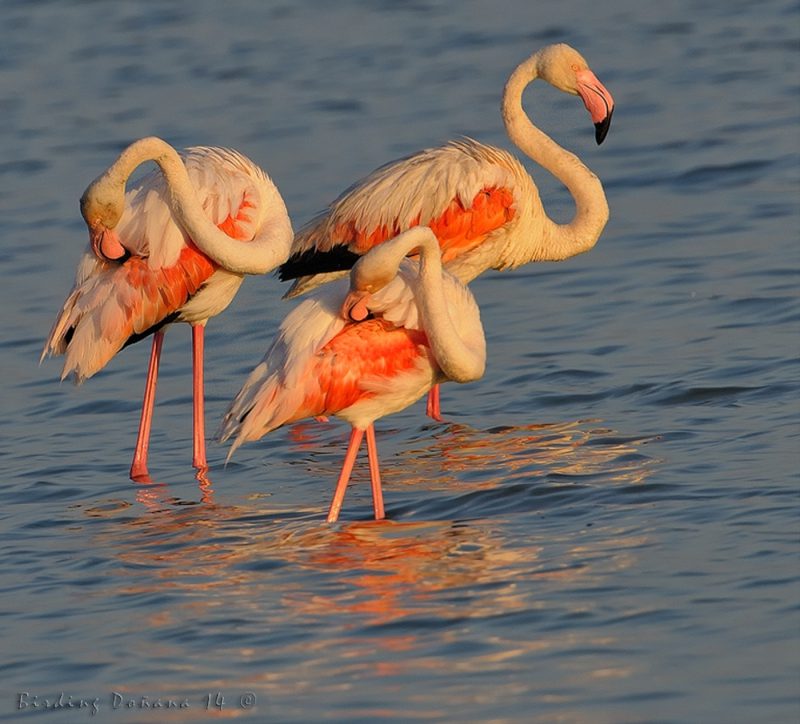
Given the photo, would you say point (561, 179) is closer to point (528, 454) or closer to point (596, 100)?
point (596, 100)

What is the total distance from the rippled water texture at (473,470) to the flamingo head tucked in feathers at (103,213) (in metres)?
1.05

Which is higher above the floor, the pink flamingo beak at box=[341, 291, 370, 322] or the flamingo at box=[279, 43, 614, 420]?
the pink flamingo beak at box=[341, 291, 370, 322]

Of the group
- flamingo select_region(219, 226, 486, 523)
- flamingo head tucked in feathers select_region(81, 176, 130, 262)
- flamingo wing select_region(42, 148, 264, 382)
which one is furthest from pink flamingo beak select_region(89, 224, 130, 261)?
flamingo select_region(219, 226, 486, 523)

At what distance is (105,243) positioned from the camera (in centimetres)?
824

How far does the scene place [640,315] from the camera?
32.9 feet

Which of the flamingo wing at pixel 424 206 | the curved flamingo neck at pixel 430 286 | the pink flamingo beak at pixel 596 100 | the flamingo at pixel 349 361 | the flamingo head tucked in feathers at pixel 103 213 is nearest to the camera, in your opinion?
the curved flamingo neck at pixel 430 286

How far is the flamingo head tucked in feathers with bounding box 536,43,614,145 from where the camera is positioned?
33.2ft

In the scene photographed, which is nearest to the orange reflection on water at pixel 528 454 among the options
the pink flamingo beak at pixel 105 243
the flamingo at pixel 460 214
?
the flamingo at pixel 460 214

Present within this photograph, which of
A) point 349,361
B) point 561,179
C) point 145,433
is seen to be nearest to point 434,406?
point 145,433

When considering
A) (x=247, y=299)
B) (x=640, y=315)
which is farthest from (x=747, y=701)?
(x=247, y=299)

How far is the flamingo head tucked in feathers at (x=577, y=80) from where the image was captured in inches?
398

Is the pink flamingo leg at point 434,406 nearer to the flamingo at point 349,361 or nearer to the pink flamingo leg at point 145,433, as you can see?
the pink flamingo leg at point 145,433

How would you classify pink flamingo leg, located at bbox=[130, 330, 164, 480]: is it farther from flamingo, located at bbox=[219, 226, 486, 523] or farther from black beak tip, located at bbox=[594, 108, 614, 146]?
black beak tip, located at bbox=[594, 108, 614, 146]

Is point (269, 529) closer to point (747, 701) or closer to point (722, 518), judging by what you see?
point (722, 518)
